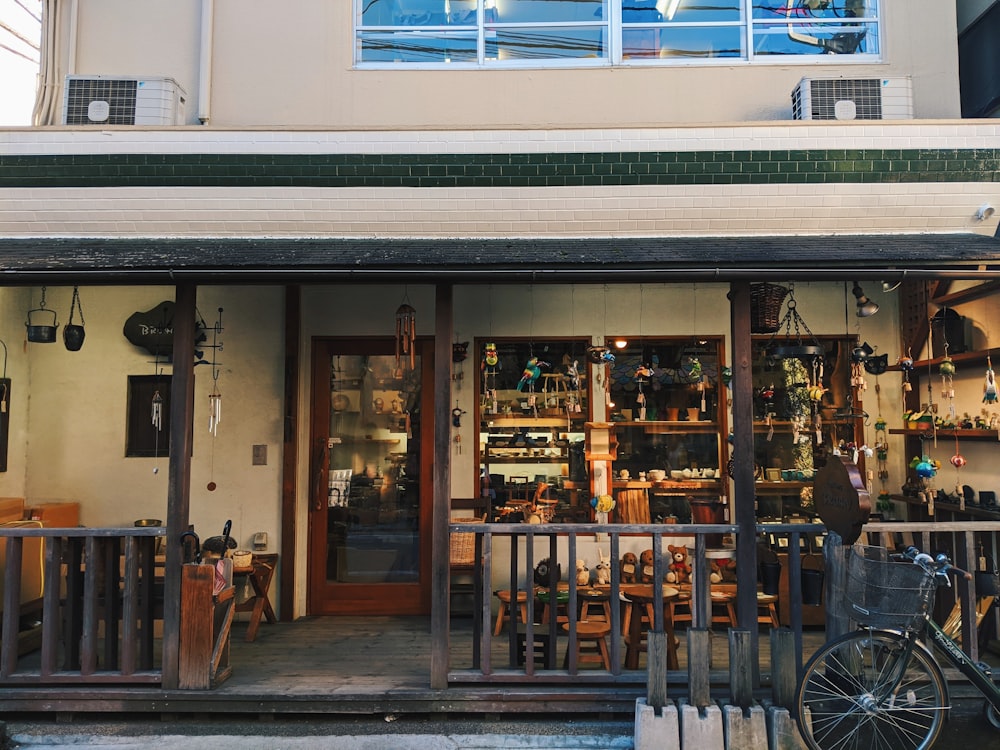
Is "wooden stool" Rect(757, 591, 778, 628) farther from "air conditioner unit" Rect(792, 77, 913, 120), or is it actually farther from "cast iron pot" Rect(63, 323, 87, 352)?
"cast iron pot" Rect(63, 323, 87, 352)

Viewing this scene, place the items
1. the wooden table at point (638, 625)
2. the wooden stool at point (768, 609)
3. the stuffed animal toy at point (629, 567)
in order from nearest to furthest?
the wooden table at point (638, 625), the wooden stool at point (768, 609), the stuffed animal toy at point (629, 567)

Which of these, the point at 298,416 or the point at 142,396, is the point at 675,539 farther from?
the point at 142,396

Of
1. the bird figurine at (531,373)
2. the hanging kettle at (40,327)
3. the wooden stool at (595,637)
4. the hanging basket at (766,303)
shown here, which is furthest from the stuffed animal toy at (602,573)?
the hanging kettle at (40,327)

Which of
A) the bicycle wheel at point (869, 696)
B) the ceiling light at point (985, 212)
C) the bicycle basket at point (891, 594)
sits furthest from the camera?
the ceiling light at point (985, 212)

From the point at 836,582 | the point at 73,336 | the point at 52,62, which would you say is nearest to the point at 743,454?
the point at 836,582

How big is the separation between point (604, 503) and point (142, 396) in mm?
5128

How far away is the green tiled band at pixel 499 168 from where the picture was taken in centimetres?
613

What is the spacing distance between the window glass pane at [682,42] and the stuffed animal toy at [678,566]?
492 centimetres

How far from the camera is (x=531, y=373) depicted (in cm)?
753

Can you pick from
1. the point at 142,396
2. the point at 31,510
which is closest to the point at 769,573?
the point at 142,396

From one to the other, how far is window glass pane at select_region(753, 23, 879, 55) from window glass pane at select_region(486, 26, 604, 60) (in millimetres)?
1545

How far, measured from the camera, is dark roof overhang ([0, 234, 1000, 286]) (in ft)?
16.8

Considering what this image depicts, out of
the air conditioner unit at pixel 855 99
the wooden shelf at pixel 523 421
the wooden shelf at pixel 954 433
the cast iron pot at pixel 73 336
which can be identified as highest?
the air conditioner unit at pixel 855 99

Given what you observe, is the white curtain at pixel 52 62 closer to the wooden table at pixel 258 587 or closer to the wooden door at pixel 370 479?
the wooden door at pixel 370 479
